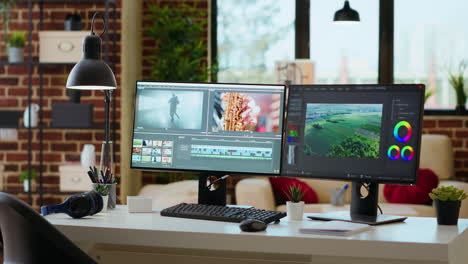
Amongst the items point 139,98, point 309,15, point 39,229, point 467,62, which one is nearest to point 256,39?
point 309,15

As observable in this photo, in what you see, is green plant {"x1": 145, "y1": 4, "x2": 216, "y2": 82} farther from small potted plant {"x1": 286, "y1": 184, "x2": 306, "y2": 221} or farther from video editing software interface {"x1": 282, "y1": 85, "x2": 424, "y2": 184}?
small potted plant {"x1": 286, "y1": 184, "x2": 306, "y2": 221}

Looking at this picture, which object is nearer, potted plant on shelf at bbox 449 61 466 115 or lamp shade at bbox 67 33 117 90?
lamp shade at bbox 67 33 117 90

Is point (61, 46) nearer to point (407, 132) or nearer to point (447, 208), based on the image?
point (407, 132)

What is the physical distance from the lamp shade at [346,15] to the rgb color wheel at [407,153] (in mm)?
3193

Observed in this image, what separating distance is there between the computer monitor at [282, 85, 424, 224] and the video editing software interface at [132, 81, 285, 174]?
0.08 m

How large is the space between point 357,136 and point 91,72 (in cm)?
105

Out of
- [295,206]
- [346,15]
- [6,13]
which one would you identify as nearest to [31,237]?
[295,206]

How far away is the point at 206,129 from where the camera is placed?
3064 millimetres

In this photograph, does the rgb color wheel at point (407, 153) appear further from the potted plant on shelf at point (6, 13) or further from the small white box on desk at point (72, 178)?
the potted plant on shelf at point (6, 13)

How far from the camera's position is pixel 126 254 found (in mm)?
2934

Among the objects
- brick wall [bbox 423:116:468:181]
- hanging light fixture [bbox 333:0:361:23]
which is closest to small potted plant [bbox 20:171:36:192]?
hanging light fixture [bbox 333:0:361:23]

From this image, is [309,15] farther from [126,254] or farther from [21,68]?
[126,254]

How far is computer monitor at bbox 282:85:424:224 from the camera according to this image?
2799mm

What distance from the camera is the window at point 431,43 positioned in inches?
249
